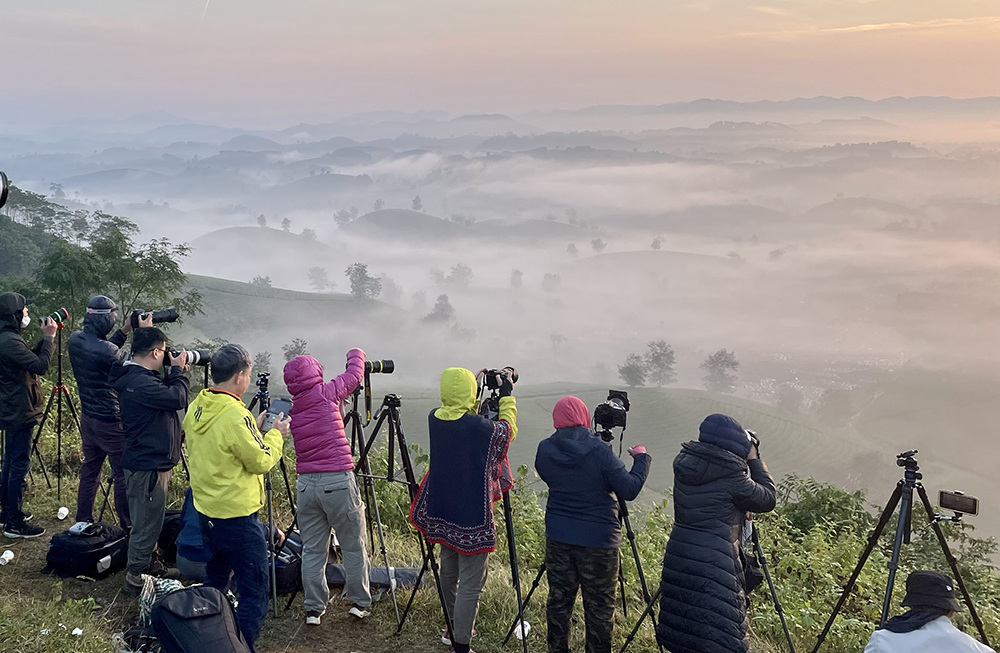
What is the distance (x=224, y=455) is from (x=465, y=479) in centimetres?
131

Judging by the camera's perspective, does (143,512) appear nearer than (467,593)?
No

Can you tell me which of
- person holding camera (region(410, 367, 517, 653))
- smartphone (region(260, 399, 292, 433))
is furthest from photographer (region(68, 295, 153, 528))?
person holding camera (region(410, 367, 517, 653))

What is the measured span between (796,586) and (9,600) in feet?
22.9

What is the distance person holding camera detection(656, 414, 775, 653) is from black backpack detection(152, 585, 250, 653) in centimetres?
218

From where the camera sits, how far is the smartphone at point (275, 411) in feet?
13.7

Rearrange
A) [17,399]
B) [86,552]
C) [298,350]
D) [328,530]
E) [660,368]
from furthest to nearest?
[660,368]
[298,350]
[17,399]
[86,552]
[328,530]

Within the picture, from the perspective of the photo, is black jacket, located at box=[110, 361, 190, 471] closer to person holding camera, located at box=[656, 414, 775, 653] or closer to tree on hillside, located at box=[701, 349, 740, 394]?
person holding camera, located at box=[656, 414, 775, 653]

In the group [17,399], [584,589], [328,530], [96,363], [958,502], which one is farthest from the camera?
[17,399]

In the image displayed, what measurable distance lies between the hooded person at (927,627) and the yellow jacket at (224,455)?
3005 mm

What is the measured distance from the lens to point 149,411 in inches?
186

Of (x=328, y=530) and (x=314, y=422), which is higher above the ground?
(x=314, y=422)

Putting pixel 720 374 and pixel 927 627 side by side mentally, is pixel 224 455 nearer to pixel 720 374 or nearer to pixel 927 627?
pixel 927 627

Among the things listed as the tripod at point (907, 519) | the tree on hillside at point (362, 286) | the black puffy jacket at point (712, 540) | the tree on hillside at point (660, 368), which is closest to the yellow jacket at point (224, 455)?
the black puffy jacket at point (712, 540)

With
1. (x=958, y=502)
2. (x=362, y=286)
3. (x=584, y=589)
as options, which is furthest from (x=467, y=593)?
(x=362, y=286)
